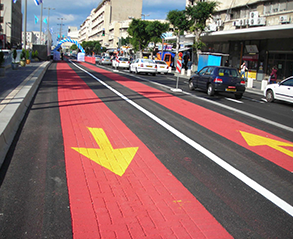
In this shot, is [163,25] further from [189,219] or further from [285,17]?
[189,219]

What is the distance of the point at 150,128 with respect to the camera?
8148 millimetres

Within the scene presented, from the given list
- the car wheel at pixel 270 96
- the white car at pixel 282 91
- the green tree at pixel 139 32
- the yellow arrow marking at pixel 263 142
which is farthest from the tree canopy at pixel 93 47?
the yellow arrow marking at pixel 263 142

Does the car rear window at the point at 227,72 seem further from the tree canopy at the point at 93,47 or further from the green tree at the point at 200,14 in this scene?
the tree canopy at the point at 93,47

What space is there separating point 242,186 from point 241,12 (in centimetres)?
3497

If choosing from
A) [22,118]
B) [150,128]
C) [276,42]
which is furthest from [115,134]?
[276,42]

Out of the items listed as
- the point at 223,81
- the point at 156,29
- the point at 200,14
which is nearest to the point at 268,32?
the point at 200,14

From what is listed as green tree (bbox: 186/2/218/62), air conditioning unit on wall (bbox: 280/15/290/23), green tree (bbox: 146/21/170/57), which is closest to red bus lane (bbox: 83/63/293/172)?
air conditioning unit on wall (bbox: 280/15/290/23)

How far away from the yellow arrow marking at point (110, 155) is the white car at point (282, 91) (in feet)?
35.9

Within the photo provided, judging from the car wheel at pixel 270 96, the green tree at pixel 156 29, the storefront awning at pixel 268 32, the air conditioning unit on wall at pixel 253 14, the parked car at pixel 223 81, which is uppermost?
the green tree at pixel 156 29

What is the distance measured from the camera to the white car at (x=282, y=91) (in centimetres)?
1488

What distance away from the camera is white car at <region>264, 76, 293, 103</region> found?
14.9 m

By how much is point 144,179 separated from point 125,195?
63 centimetres

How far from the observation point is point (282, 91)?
15.3m

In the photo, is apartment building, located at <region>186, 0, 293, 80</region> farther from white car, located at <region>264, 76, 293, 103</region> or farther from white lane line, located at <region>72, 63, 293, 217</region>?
white lane line, located at <region>72, 63, 293, 217</region>
